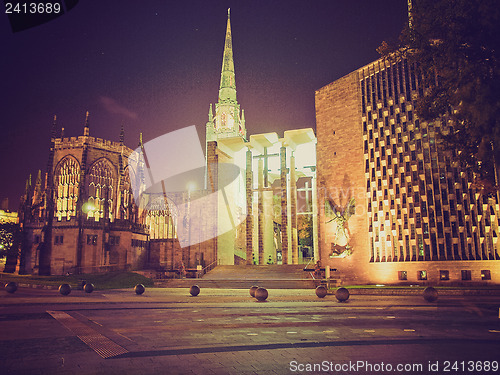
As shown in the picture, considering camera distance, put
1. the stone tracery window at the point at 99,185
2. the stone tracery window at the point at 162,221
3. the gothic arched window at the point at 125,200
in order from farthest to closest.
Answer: the stone tracery window at the point at 162,221 < the stone tracery window at the point at 99,185 < the gothic arched window at the point at 125,200

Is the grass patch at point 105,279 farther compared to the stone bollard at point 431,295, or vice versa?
the grass patch at point 105,279

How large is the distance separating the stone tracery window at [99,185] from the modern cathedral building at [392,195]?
2921cm

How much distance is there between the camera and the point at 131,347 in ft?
23.2

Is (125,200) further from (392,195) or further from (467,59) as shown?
(467,59)

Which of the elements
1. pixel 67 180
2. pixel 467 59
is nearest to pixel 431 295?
pixel 467 59

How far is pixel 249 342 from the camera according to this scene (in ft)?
24.7

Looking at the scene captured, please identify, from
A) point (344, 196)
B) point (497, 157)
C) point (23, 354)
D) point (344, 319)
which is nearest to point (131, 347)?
point (23, 354)

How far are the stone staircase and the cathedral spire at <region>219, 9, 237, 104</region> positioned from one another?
57.7m

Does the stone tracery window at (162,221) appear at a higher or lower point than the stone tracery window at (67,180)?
lower

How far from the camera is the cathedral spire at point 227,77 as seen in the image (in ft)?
279

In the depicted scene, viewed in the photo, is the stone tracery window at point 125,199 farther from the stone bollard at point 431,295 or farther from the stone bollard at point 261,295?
the stone bollard at point 431,295

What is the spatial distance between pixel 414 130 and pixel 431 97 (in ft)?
48.8

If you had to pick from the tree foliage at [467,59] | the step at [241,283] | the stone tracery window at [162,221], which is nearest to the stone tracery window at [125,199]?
the stone tracery window at [162,221]

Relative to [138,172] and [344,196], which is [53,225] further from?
[344,196]
